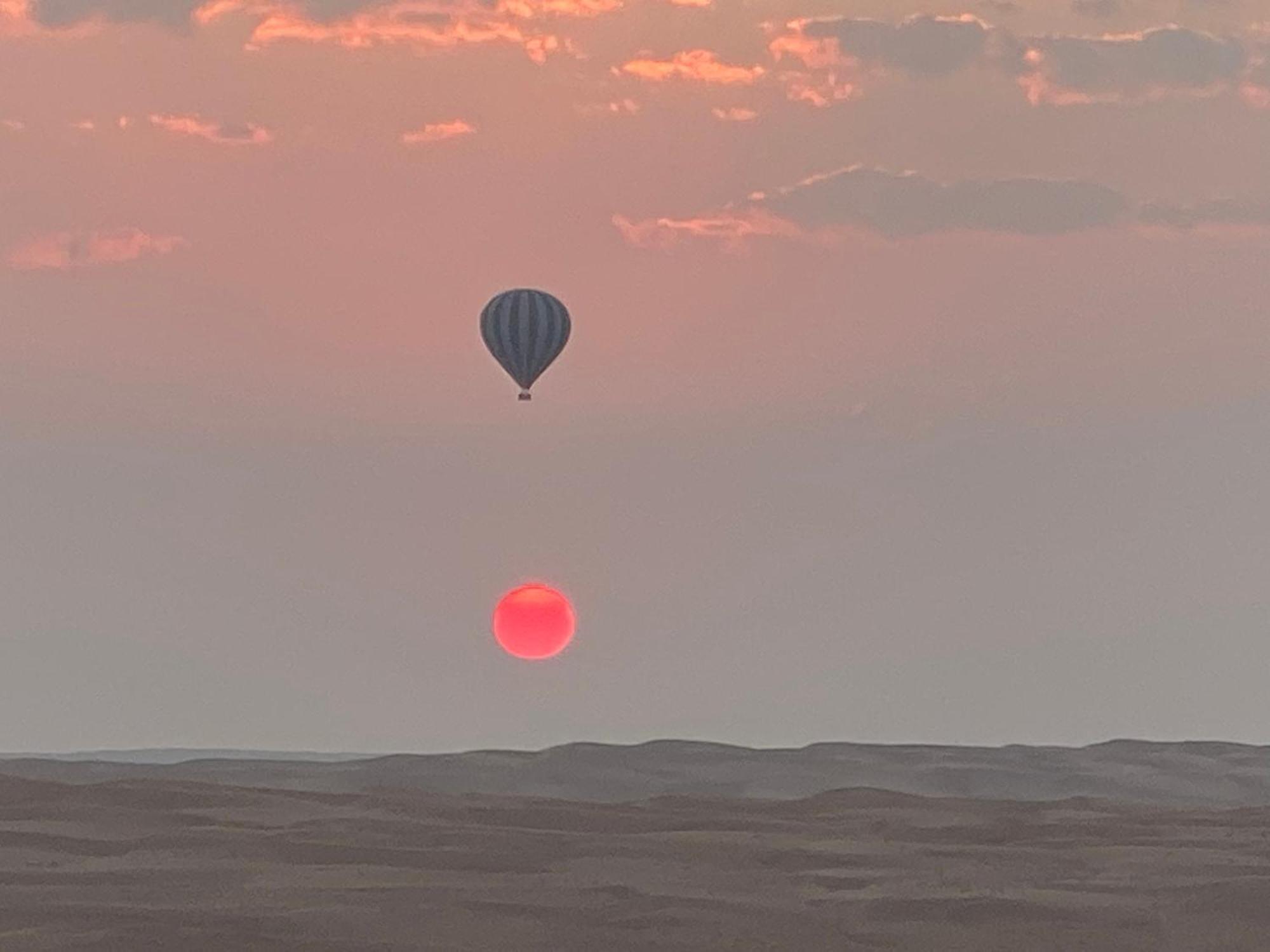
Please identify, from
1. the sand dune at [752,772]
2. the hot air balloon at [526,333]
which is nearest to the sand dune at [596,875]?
the hot air balloon at [526,333]

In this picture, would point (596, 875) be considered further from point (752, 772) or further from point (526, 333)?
point (752, 772)

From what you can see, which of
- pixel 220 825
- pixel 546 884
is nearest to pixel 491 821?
pixel 220 825

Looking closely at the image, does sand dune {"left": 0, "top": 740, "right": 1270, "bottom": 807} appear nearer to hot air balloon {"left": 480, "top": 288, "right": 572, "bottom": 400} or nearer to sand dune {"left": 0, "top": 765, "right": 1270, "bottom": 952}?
hot air balloon {"left": 480, "top": 288, "right": 572, "bottom": 400}

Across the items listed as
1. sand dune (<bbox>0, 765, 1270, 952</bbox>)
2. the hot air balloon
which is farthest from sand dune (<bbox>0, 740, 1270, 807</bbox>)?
sand dune (<bbox>0, 765, 1270, 952</bbox>)

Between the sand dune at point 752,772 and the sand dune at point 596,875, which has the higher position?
the sand dune at point 752,772

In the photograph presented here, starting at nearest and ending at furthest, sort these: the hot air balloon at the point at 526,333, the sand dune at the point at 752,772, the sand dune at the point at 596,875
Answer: the sand dune at the point at 596,875
the hot air balloon at the point at 526,333
the sand dune at the point at 752,772

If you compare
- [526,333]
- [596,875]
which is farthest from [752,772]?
[596,875]

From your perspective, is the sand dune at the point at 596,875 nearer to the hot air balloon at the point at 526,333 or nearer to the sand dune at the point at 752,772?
the hot air balloon at the point at 526,333
